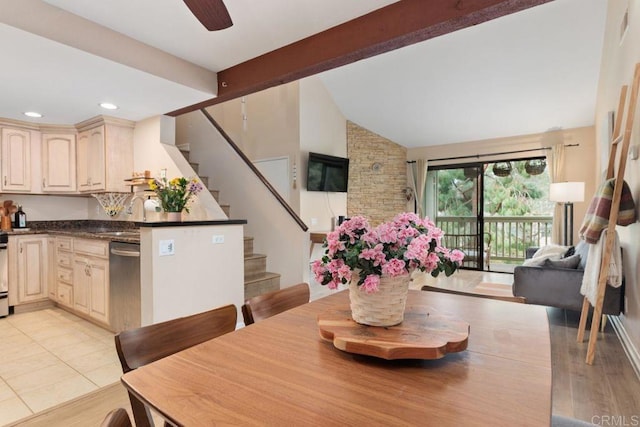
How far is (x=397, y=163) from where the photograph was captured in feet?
24.0

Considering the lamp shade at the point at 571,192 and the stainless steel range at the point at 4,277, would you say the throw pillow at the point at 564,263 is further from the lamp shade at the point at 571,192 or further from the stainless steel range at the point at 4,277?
the stainless steel range at the point at 4,277

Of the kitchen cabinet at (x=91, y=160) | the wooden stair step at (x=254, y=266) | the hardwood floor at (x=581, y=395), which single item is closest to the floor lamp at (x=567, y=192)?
the hardwood floor at (x=581, y=395)

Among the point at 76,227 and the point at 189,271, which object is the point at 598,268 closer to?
the point at 189,271

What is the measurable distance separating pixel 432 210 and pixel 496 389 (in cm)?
676

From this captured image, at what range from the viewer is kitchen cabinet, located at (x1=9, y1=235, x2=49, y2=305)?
12.7 feet

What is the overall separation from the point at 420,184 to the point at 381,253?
649 cm

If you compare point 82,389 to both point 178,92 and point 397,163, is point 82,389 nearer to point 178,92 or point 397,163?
point 178,92

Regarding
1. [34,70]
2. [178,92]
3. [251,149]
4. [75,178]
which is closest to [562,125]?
[251,149]

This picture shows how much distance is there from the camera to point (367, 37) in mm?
2363

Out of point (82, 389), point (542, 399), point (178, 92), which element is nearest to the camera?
point (542, 399)

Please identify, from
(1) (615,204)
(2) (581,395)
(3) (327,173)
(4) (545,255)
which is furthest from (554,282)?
(3) (327,173)

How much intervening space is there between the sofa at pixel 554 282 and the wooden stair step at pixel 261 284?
2714mm

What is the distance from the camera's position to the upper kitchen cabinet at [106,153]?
13.4ft

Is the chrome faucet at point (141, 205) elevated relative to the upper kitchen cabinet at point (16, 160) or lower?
lower
